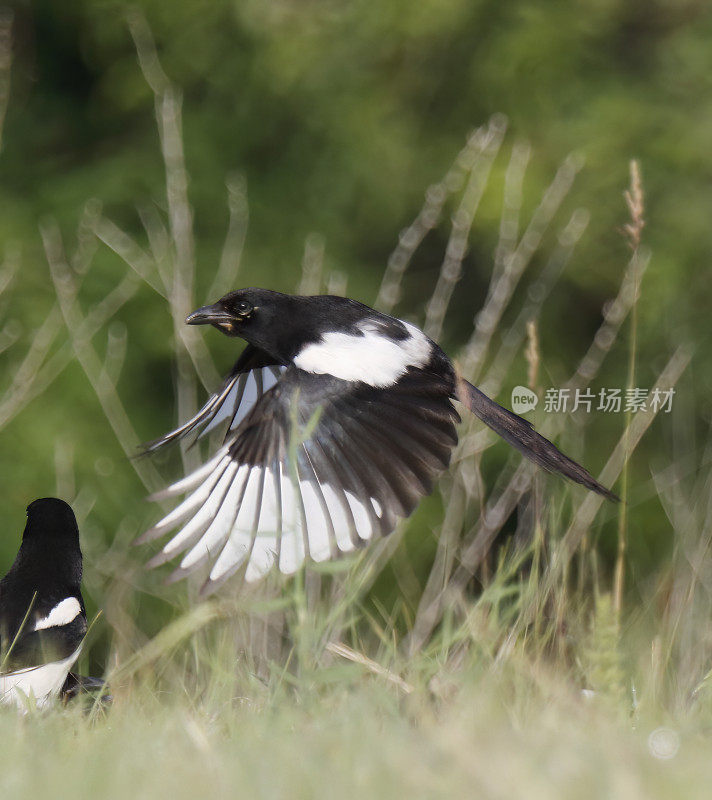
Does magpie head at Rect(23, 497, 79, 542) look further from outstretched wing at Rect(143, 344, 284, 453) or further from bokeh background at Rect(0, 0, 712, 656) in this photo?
bokeh background at Rect(0, 0, 712, 656)

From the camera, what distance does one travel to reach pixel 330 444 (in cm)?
278

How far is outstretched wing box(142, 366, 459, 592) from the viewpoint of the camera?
101 inches

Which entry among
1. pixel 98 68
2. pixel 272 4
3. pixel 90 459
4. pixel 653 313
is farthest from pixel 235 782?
pixel 98 68

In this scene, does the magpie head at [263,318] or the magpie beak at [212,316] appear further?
the magpie beak at [212,316]

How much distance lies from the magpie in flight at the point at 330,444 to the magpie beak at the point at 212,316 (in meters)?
0.01

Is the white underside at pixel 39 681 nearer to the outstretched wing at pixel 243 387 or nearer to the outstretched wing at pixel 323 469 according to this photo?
the outstretched wing at pixel 323 469

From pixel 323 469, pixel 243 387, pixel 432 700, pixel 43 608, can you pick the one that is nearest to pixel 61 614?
pixel 43 608

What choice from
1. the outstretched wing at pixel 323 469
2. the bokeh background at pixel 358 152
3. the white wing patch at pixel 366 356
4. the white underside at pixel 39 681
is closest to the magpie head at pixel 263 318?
the white wing patch at pixel 366 356

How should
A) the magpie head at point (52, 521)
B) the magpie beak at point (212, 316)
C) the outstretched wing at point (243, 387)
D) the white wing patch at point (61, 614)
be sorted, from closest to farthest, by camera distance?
the white wing patch at point (61, 614) < the magpie head at point (52, 521) < the magpie beak at point (212, 316) < the outstretched wing at point (243, 387)

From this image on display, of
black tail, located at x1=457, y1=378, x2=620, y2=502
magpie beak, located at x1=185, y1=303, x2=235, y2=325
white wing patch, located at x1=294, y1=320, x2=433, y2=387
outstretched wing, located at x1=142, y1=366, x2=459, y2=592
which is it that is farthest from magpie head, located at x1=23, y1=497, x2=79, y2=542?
black tail, located at x1=457, y1=378, x2=620, y2=502

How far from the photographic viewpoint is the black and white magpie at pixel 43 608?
7.95 ft

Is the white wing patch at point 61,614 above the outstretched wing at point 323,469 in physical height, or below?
below

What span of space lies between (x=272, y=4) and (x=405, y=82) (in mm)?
818

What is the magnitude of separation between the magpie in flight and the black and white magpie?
275mm
